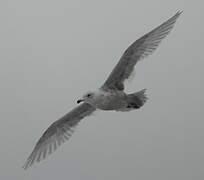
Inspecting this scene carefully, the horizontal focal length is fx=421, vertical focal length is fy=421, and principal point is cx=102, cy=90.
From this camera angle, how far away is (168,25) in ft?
4.46

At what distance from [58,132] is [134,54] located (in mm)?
A: 436

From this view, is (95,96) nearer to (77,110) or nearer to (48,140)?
(77,110)

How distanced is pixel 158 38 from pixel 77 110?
1.33ft

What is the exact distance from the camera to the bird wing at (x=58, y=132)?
155 centimetres

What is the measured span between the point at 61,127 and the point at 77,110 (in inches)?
3.7

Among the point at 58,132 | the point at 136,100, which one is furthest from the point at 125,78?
the point at 58,132

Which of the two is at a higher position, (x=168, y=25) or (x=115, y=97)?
(x=168, y=25)

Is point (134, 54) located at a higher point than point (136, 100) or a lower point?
higher

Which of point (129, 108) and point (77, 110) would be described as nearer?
point (129, 108)

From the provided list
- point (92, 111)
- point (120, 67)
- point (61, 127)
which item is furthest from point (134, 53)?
point (61, 127)

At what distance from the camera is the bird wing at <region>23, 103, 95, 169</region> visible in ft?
5.10

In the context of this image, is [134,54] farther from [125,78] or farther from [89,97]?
[89,97]

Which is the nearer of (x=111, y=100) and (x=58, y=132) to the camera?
(x=111, y=100)

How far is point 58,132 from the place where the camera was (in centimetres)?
158
